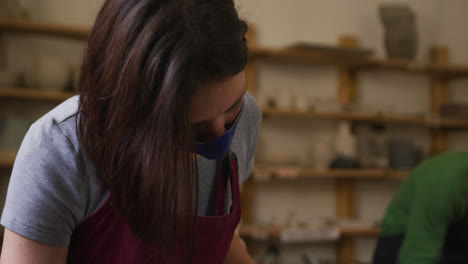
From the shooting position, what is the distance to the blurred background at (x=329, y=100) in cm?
278

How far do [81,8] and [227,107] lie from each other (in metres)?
2.50

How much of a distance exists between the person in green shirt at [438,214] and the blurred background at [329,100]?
3.53 feet

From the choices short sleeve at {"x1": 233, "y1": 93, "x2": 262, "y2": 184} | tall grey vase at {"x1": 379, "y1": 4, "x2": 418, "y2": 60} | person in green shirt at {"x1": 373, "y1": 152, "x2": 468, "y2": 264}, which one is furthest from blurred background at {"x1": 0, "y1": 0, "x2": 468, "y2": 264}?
short sleeve at {"x1": 233, "y1": 93, "x2": 262, "y2": 184}

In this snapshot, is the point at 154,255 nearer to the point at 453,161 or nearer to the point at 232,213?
the point at 232,213

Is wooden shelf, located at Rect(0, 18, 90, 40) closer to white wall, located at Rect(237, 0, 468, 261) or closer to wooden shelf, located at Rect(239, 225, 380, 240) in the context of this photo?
white wall, located at Rect(237, 0, 468, 261)

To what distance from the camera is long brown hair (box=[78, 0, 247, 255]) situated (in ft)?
1.95

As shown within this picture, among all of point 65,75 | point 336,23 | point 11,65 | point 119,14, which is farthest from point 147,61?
point 336,23

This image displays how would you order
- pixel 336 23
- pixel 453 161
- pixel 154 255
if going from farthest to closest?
1. pixel 336 23
2. pixel 453 161
3. pixel 154 255

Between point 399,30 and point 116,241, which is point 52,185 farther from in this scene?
point 399,30

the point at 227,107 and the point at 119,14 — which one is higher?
the point at 119,14

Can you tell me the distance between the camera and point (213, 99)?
0.67 metres

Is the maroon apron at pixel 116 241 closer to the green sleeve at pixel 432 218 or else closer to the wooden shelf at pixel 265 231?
the green sleeve at pixel 432 218

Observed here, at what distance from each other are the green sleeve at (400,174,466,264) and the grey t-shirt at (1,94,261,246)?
136cm

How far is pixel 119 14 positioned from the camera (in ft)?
2.12
